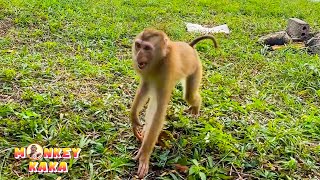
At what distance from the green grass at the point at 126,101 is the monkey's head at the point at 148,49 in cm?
91

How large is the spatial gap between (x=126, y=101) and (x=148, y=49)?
1519 mm

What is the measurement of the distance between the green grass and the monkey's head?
907mm

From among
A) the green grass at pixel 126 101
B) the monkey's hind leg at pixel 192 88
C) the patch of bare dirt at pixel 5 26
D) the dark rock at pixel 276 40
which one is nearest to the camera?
the green grass at pixel 126 101

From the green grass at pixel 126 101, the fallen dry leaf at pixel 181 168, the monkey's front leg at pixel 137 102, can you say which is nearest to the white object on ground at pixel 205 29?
the green grass at pixel 126 101

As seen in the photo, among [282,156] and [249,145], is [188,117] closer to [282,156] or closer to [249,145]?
[249,145]

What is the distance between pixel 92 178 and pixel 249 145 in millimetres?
1604

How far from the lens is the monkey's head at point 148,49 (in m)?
3.47

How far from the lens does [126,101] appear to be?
193 inches

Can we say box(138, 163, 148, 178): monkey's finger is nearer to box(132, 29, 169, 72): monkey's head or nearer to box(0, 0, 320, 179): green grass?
box(0, 0, 320, 179): green grass

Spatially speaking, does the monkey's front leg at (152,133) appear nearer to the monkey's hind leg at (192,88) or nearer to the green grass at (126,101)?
the green grass at (126,101)

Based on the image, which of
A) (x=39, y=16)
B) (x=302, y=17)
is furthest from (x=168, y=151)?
(x=302, y=17)

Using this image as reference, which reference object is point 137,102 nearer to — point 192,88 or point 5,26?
point 192,88

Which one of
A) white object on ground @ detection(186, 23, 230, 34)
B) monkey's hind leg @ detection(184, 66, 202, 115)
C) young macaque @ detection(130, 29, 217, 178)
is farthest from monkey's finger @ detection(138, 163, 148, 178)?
white object on ground @ detection(186, 23, 230, 34)

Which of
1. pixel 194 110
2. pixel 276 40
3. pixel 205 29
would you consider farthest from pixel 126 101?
pixel 205 29
